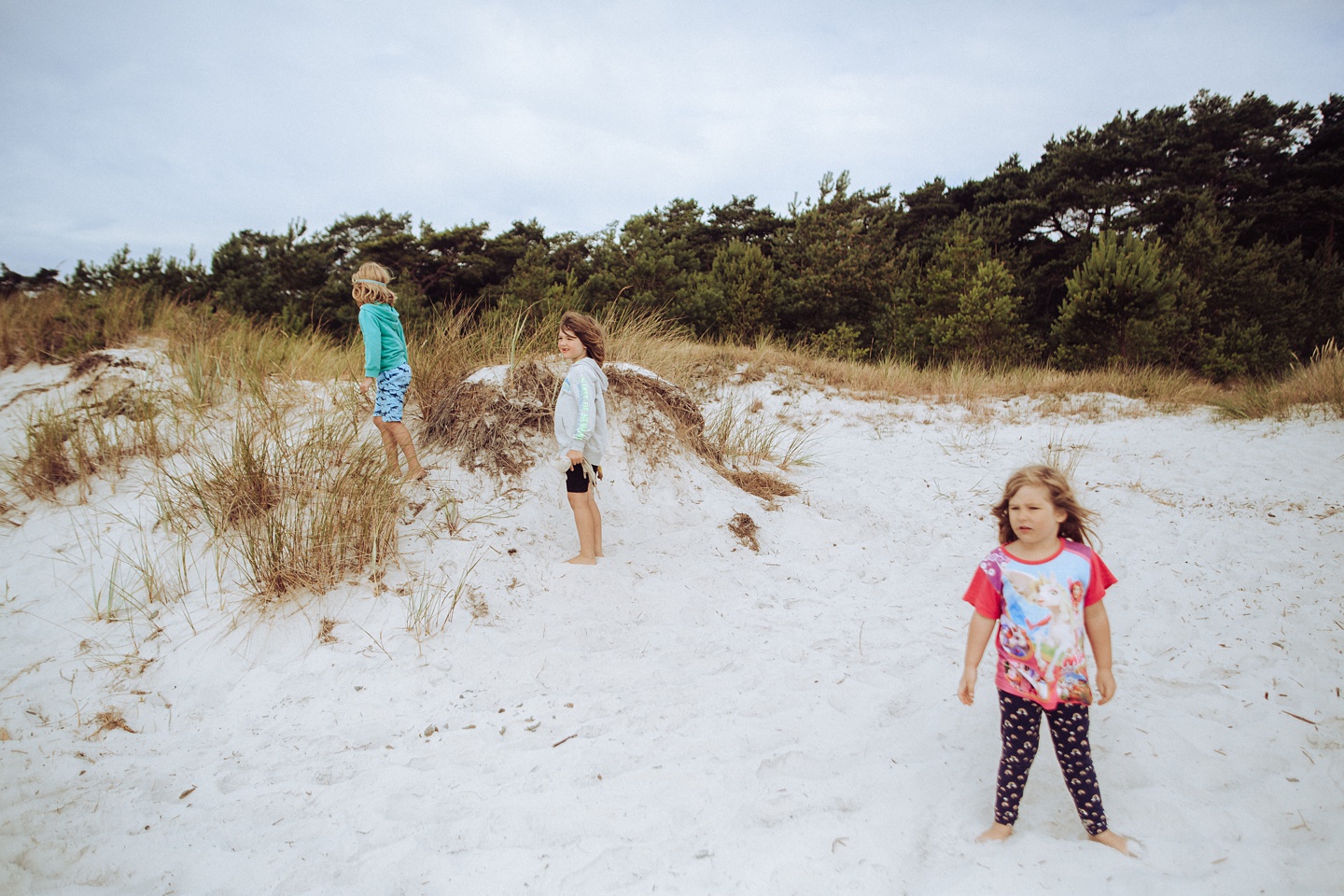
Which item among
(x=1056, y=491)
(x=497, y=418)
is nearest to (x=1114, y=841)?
(x=1056, y=491)

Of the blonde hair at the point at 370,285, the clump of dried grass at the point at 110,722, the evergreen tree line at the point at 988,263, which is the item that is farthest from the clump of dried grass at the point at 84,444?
the evergreen tree line at the point at 988,263

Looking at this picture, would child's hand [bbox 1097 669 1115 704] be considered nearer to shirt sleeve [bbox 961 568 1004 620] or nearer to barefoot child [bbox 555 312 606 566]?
shirt sleeve [bbox 961 568 1004 620]

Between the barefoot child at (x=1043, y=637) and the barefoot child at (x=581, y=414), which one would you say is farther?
the barefoot child at (x=581, y=414)

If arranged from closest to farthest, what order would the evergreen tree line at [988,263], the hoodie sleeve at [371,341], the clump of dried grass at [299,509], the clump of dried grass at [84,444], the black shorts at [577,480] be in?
1. the clump of dried grass at [299,509]
2. the black shorts at [577,480]
3. the hoodie sleeve at [371,341]
4. the clump of dried grass at [84,444]
5. the evergreen tree line at [988,263]

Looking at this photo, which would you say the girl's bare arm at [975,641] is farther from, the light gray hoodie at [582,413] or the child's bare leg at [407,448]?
the child's bare leg at [407,448]

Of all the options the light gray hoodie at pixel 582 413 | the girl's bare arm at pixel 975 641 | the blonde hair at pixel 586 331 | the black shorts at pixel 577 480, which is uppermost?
the blonde hair at pixel 586 331

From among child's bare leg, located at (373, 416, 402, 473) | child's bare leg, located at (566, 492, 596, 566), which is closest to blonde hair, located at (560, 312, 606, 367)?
child's bare leg, located at (566, 492, 596, 566)

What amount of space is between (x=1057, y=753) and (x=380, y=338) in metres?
4.71

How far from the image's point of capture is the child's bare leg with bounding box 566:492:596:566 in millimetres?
4289

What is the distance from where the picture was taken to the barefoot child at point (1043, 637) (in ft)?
7.27

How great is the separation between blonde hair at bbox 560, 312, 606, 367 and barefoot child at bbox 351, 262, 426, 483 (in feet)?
4.83

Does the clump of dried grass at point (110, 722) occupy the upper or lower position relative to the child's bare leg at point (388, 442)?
lower

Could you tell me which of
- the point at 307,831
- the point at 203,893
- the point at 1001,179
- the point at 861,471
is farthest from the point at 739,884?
the point at 1001,179

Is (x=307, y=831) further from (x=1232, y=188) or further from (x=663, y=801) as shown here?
(x=1232, y=188)
